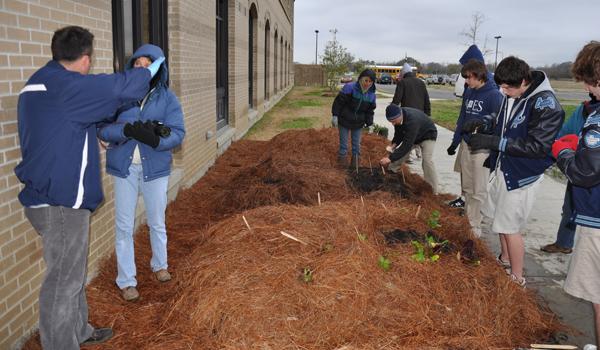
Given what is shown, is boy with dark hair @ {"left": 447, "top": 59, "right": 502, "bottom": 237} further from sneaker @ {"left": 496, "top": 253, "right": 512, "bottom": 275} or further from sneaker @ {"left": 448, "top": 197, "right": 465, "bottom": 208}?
sneaker @ {"left": 448, "top": 197, "right": 465, "bottom": 208}

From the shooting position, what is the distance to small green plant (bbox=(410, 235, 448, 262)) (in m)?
4.24

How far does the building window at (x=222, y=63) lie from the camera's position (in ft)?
37.2

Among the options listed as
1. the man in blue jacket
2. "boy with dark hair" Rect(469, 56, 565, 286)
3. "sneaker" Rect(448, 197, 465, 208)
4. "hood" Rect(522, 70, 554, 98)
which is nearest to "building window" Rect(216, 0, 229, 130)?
"sneaker" Rect(448, 197, 465, 208)

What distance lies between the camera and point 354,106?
27.2 ft

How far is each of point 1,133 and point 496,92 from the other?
5.18 meters

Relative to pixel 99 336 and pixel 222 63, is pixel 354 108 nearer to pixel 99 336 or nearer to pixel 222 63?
pixel 222 63

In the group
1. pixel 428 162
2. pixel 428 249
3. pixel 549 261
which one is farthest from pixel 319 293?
pixel 428 162

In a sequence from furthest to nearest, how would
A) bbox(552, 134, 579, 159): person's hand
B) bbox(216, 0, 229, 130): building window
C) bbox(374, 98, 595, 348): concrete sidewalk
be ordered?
bbox(216, 0, 229, 130): building window < bbox(374, 98, 595, 348): concrete sidewalk < bbox(552, 134, 579, 159): person's hand

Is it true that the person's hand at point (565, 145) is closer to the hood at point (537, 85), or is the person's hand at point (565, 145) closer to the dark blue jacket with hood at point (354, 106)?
the hood at point (537, 85)

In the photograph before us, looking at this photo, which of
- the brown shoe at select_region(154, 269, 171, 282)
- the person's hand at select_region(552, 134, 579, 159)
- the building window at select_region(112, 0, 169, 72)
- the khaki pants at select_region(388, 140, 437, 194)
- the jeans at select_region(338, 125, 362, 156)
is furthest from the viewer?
the jeans at select_region(338, 125, 362, 156)

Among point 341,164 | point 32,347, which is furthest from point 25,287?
point 341,164

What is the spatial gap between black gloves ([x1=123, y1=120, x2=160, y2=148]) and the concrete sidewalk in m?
3.59

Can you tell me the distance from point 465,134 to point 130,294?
4100mm

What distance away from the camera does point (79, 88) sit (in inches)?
110
